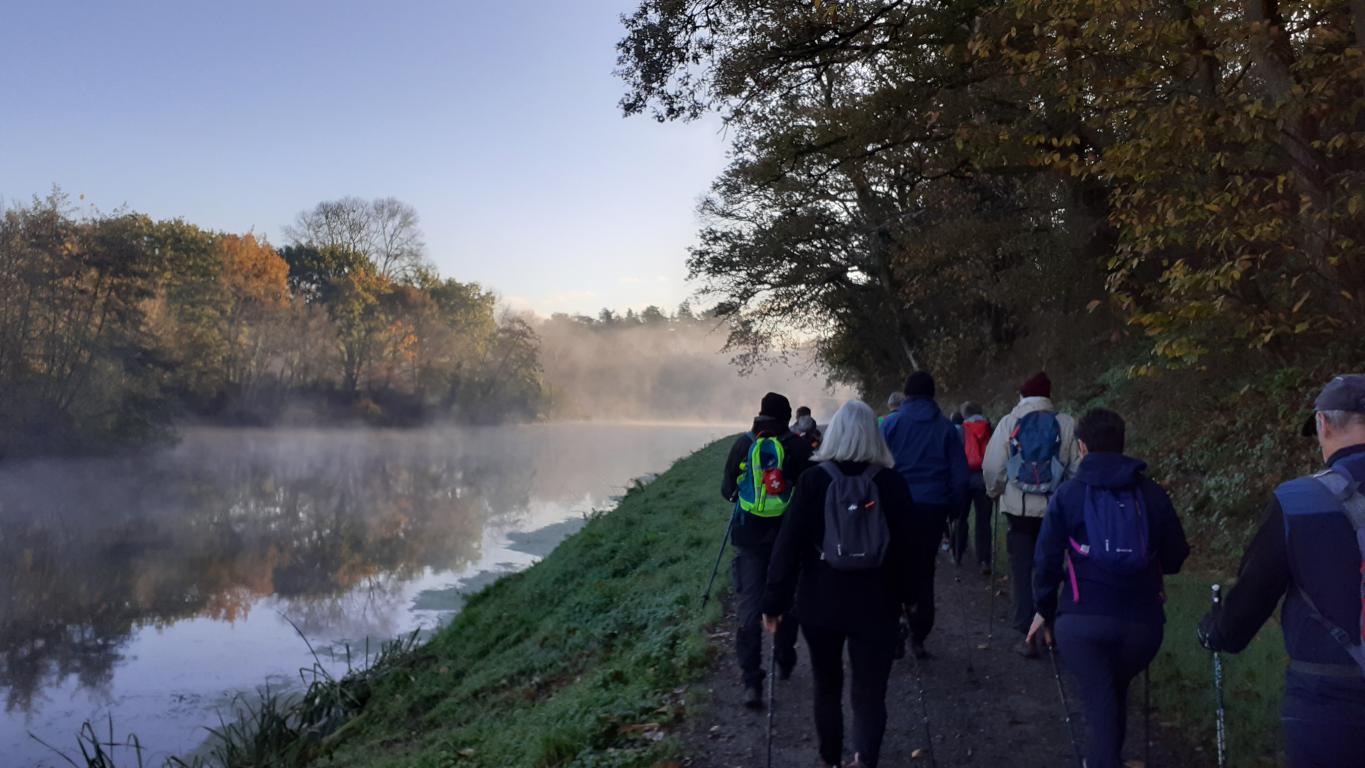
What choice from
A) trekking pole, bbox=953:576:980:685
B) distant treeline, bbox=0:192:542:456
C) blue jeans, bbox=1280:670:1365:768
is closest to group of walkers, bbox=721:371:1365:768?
blue jeans, bbox=1280:670:1365:768

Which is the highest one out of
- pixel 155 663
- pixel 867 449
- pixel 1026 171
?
pixel 1026 171

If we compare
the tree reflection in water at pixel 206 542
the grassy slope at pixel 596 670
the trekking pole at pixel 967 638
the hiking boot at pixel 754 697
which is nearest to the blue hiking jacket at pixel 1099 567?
the grassy slope at pixel 596 670

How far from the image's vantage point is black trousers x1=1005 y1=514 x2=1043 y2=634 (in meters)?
7.21

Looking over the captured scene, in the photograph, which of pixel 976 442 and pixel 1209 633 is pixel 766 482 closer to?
pixel 1209 633

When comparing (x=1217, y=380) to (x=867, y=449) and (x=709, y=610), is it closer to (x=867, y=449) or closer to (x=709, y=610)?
(x=709, y=610)

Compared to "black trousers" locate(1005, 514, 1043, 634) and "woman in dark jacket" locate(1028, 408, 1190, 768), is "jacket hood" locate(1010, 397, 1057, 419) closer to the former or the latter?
"black trousers" locate(1005, 514, 1043, 634)

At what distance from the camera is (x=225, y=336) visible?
61.8 m

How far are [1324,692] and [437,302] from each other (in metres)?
77.4

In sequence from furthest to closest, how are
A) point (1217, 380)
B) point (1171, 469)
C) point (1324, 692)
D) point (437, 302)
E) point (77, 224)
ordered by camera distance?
1. point (437, 302)
2. point (77, 224)
3. point (1217, 380)
4. point (1171, 469)
5. point (1324, 692)

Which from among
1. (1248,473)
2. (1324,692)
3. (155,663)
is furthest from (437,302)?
(1324,692)

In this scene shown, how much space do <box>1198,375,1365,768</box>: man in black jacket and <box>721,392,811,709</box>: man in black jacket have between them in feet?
11.9

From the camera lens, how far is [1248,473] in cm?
1102

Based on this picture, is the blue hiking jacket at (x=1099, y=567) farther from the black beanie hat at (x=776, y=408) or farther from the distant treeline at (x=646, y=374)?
the distant treeline at (x=646, y=374)

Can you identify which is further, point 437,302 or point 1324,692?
point 437,302
